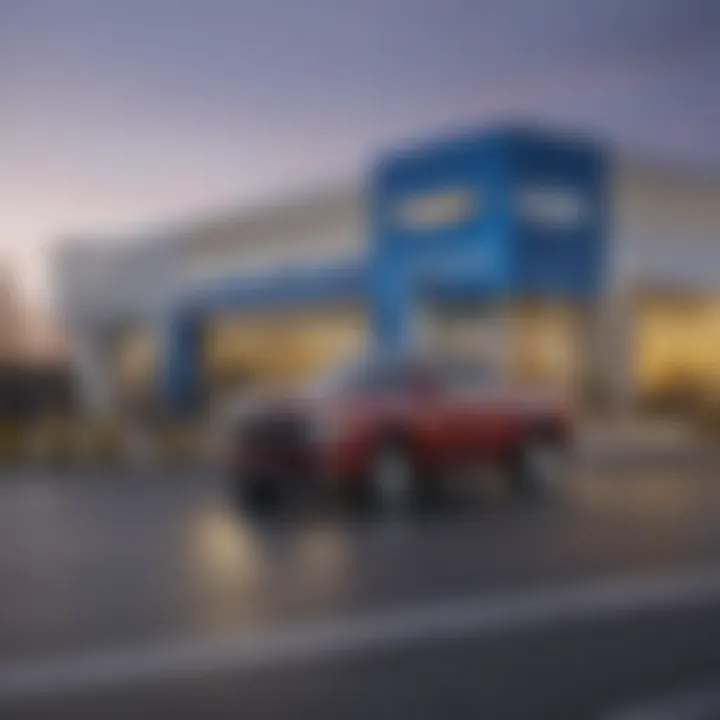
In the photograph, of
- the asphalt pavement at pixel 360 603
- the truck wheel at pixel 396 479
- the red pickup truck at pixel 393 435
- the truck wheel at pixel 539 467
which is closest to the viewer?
A: the asphalt pavement at pixel 360 603

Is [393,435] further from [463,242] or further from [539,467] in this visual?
[463,242]

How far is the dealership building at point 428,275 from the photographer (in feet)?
8.67

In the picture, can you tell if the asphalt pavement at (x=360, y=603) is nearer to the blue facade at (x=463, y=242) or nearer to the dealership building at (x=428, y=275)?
the dealership building at (x=428, y=275)

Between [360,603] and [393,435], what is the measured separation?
116cm

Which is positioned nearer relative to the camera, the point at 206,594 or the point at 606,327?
the point at 606,327

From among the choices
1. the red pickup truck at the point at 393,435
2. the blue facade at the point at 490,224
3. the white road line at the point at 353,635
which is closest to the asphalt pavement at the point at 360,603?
the white road line at the point at 353,635

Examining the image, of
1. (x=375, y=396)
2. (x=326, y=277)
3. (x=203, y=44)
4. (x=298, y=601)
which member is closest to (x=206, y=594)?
(x=298, y=601)

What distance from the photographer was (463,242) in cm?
272

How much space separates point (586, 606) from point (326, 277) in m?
1.44

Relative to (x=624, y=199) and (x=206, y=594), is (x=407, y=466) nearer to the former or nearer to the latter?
(x=206, y=594)

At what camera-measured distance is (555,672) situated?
300 centimetres

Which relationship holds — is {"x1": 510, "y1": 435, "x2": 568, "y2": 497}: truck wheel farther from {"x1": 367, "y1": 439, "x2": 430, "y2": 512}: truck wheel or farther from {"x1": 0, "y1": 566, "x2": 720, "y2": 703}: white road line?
{"x1": 367, "y1": 439, "x2": 430, "y2": 512}: truck wheel

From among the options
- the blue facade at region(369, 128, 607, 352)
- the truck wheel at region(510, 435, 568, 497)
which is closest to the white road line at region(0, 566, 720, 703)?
the truck wheel at region(510, 435, 568, 497)

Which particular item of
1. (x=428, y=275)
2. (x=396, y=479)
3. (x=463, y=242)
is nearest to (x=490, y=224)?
(x=463, y=242)
